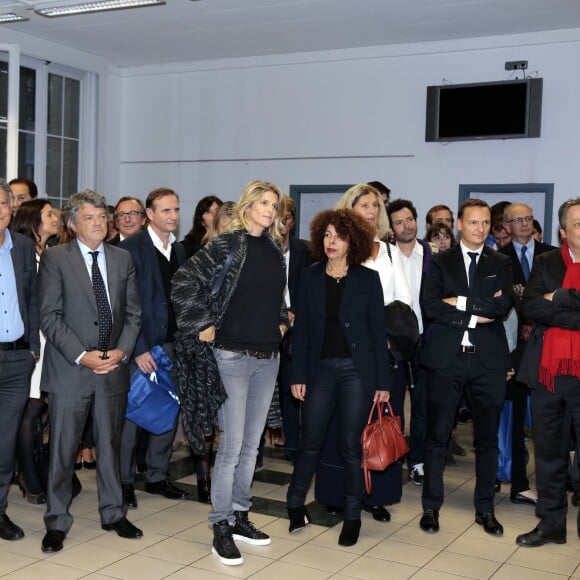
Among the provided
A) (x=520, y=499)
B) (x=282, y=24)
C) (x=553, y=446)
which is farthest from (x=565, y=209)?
(x=282, y=24)

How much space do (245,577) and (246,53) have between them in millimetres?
7549

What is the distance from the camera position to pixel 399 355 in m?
4.64

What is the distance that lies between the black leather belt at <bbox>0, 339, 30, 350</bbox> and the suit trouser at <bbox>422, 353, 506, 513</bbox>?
7.10ft

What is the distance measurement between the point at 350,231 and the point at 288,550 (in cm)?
166

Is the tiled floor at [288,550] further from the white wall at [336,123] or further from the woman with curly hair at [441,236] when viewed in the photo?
the white wall at [336,123]

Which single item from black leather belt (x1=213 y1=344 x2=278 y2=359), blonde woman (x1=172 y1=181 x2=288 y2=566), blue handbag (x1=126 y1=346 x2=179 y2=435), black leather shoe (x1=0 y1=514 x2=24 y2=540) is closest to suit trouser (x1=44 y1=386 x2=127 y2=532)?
black leather shoe (x1=0 y1=514 x2=24 y2=540)

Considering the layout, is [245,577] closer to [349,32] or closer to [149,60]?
[349,32]

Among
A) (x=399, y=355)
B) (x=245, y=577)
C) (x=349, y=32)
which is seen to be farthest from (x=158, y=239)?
(x=349, y=32)

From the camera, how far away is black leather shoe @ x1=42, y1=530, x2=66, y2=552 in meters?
4.16

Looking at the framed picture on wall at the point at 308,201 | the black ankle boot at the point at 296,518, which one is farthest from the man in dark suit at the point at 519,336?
the framed picture on wall at the point at 308,201

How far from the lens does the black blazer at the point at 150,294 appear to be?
16.1ft

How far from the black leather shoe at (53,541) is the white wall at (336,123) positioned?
632 centimetres

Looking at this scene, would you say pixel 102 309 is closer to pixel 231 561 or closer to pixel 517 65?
pixel 231 561

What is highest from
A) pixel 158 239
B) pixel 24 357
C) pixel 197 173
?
pixel 197 173
